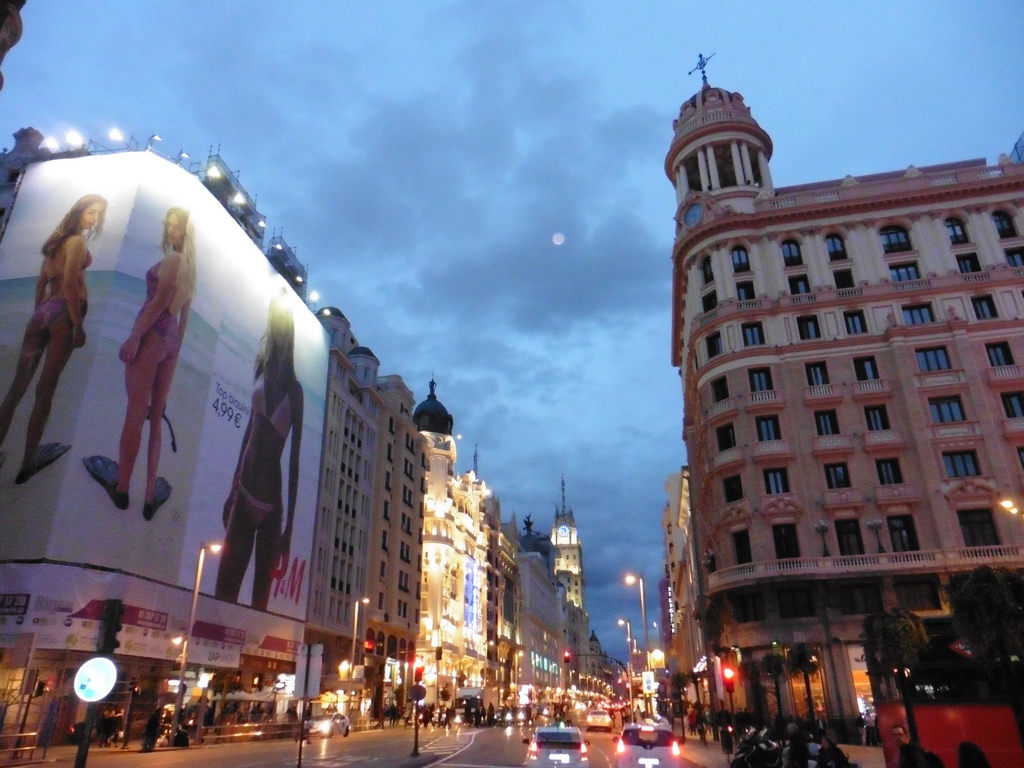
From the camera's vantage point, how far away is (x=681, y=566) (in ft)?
334

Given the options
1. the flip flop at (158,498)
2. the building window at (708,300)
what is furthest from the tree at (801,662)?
the flip flop at (158,498)

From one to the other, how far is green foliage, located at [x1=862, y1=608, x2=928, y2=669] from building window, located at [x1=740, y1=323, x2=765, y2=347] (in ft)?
98.1

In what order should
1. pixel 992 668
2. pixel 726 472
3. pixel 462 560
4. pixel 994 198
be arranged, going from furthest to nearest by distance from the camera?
pixel 462 560, pixel 994 198, pixel 726 472, pixel 992 668

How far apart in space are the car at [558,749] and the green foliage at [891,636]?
354 inches

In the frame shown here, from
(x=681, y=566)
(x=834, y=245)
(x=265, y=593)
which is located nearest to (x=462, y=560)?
(x=681, y=566)

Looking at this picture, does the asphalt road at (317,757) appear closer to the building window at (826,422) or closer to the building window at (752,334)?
the building window at (826,422)

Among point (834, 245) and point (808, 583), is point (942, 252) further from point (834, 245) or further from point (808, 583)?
point (808, 583)

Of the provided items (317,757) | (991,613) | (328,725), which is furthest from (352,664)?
(991,613)

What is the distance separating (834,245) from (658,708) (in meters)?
64.5

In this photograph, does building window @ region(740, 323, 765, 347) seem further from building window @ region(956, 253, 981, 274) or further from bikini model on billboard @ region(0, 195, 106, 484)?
bikini model on billboard @ region(0, 195, 106, 484)

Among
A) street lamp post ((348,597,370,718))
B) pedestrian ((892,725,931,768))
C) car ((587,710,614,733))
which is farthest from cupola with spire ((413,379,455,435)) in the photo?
pedestrian ((892,725,931,768))

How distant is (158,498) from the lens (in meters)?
40.6

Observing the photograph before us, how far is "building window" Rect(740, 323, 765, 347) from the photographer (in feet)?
167

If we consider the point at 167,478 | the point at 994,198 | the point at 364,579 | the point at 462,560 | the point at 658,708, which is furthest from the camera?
the point at 462,560
